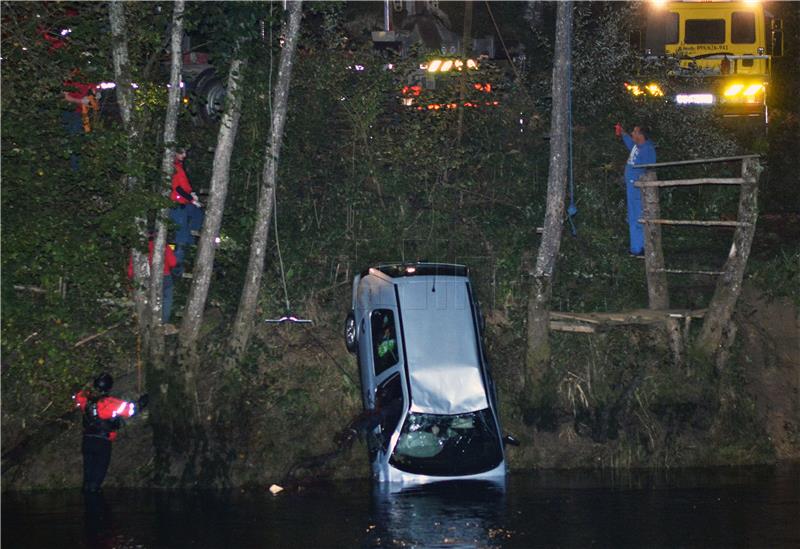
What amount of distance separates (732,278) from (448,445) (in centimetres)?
499

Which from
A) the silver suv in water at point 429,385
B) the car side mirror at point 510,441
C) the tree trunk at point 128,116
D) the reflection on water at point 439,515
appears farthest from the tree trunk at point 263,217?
the car side mirror at point 510,441

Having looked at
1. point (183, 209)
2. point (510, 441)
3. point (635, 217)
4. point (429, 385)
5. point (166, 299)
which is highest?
point (183, 209)

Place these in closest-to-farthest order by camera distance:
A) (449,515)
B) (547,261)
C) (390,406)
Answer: (449,515) → (390,406) → (547,261)

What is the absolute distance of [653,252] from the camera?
16.5 meters

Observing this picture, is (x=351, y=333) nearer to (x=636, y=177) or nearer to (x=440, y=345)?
(x=440, y=345)

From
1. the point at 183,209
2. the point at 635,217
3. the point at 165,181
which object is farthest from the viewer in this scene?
the point at 635,217

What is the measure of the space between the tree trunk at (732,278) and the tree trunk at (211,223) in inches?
280

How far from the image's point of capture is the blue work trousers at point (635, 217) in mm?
16922

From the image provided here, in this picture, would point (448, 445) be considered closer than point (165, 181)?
Yes

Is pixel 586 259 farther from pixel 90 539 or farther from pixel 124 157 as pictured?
pixel 90 539

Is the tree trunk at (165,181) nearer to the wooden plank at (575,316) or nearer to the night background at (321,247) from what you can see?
the night background at (321,247)

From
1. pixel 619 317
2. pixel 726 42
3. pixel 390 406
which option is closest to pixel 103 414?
pixel 390 406

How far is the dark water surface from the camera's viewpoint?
1158 centimetres

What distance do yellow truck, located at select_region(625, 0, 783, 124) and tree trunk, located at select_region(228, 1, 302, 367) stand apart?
29.5 ft
